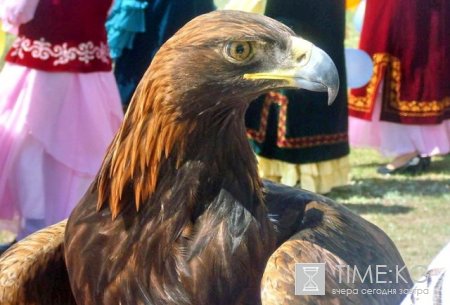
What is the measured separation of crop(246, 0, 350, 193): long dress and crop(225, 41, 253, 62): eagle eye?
3.51 m

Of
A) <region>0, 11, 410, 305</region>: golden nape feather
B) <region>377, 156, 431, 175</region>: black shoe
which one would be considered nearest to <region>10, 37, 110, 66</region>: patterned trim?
<region>0, 11, 410, 305</region>: golden nape feather

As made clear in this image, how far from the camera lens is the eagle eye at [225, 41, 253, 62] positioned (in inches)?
86.8

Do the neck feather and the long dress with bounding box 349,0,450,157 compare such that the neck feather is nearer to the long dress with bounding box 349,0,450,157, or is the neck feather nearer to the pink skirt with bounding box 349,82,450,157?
the long dress with bounding box 349,0,450,157

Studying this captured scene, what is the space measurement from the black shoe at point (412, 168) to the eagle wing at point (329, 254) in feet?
14.4

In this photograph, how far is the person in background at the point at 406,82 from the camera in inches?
266

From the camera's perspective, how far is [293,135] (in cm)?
601

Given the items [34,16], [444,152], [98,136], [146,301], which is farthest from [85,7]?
[444,152]

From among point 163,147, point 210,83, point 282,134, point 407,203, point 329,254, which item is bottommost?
point 407,203

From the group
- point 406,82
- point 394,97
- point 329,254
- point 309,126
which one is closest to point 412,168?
point 394,97

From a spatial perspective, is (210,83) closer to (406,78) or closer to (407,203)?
(407,203)

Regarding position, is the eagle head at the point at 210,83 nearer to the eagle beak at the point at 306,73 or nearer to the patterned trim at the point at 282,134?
the eagle beak at the point at 306,73

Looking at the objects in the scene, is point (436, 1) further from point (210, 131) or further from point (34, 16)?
point (210, 131)

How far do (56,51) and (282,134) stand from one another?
5.63 feet

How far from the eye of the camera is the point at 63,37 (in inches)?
186
